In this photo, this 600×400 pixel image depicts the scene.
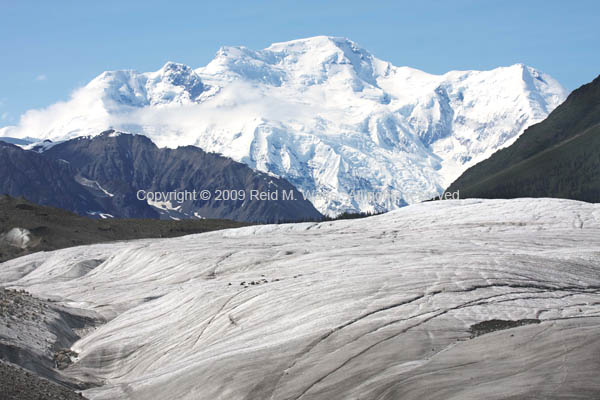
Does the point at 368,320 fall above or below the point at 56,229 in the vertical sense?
below

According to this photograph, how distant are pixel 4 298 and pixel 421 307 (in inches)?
1163

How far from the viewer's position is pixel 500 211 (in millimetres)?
78938

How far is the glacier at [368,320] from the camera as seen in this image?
32125 millimetres

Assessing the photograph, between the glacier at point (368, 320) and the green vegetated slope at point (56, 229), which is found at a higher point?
the green vegetated slope at point (56, 229)

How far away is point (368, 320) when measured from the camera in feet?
126

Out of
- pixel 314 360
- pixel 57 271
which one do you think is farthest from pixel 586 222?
pixel 57 271

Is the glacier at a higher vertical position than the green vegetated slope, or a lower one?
lower

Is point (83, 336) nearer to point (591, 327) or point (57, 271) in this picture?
point (591, 327)

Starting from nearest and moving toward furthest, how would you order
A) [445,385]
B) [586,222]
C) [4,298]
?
[445,385] < [4,298] < [586,222]

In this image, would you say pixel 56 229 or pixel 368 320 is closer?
pixel 368 320

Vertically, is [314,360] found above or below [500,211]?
below

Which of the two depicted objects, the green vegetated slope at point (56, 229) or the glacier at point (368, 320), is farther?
the green vegetated slope at point (56, 229)

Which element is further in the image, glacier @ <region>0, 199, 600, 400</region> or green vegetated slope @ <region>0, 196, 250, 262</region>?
green vegetated slope @ <region>0, 196, 250, 262</region>

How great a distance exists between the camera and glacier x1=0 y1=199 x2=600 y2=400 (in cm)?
3212
